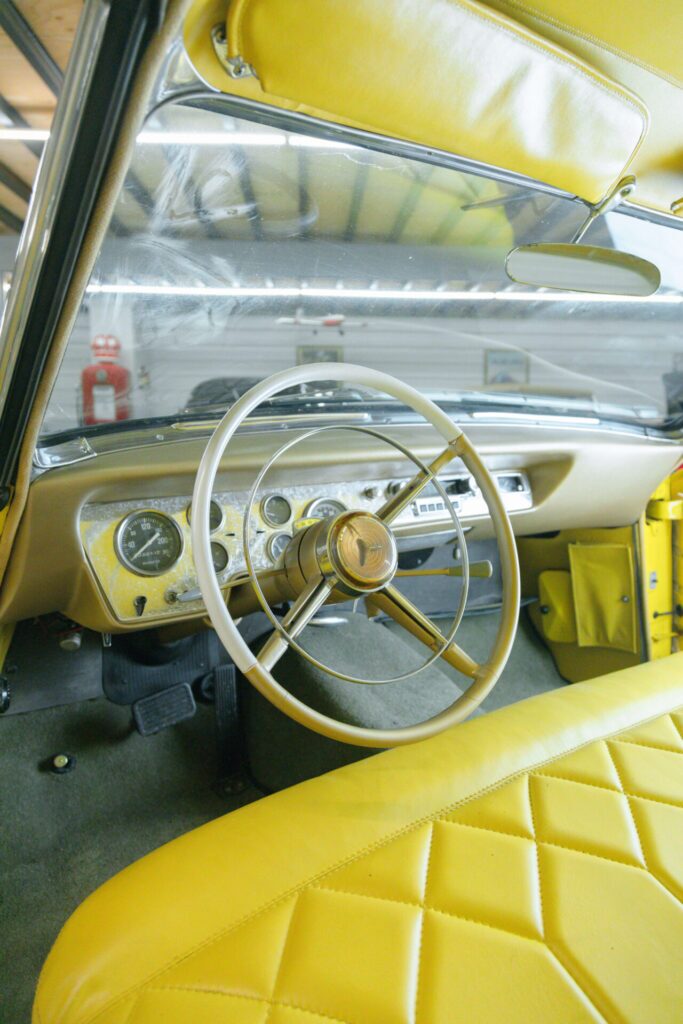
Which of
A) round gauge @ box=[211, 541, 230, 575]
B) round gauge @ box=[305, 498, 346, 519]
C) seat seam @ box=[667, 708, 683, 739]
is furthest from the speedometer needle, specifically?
seat seam @ box=[667, 708, 683, 739]

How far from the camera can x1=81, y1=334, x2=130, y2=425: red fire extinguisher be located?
1.36 meters

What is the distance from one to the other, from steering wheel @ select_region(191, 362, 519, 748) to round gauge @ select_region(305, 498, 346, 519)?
1.02ft

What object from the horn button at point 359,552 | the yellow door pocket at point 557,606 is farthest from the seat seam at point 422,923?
the yellow door pocket at point 557,606

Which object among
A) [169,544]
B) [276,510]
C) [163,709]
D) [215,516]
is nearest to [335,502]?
[276,510]

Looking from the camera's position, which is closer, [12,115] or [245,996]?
[245,996]

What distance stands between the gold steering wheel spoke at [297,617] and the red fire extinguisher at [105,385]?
0.69m

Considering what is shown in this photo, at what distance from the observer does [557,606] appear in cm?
263

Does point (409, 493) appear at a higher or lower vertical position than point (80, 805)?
higher

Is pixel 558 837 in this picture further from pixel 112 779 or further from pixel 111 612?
pixel 112 779

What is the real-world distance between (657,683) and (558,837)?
21.6 inches

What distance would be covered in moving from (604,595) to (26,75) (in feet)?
7.95

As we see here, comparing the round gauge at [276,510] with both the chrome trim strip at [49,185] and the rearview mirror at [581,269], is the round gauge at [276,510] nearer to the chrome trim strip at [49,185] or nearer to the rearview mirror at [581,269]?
the chrome trim strip at [49,185]

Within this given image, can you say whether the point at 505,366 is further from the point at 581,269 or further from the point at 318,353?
the point at 318,353

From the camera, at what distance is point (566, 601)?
262cm
